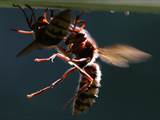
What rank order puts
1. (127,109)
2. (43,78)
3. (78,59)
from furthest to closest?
(127,109), (43,78), (78,59)

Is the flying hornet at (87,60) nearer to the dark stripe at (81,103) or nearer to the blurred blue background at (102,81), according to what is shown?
the dark stripe at (81,103)

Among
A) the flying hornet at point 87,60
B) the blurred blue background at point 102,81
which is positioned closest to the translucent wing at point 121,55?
the flying hornet at point 87,60

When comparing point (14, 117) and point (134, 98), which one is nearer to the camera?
point (14, 117)

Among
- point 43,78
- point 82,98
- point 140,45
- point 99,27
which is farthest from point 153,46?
point 82,98

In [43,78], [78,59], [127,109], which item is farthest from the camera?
[127,109]

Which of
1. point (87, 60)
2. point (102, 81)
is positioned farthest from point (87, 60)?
point (102, 81)

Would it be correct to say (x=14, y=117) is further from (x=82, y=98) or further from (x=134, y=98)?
(x=82, y=98)

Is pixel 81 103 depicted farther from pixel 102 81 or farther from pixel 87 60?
pixel 102 81
